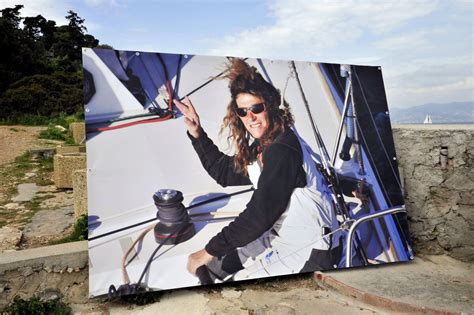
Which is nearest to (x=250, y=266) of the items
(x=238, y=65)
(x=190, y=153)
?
(x=190, y=153)

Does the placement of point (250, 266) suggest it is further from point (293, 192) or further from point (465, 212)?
point (465, 212)

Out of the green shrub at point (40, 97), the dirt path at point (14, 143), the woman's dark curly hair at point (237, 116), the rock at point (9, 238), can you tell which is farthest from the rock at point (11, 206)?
the green shrub at point (40, 97)

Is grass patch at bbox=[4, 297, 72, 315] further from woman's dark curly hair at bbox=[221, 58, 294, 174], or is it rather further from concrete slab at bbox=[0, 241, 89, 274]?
woman's dark curly hair at bbox=[221, 58, 294, 174]

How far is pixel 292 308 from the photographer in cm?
289

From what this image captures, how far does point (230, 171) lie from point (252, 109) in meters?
0.61

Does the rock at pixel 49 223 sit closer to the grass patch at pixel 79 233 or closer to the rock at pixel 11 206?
the grass patch at pixel 79 233

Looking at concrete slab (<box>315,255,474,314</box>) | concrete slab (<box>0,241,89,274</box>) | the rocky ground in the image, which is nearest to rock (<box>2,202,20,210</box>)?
the rocky ground

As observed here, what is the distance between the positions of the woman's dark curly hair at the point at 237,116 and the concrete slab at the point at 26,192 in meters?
4.76

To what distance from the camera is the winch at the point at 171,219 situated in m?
2.91

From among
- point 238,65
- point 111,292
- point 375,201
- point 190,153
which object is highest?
point 238,65

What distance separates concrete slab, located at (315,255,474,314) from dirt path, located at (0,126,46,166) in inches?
380

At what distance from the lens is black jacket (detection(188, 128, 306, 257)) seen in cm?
307

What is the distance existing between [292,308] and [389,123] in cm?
216

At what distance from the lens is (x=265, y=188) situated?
3252 millimetres
